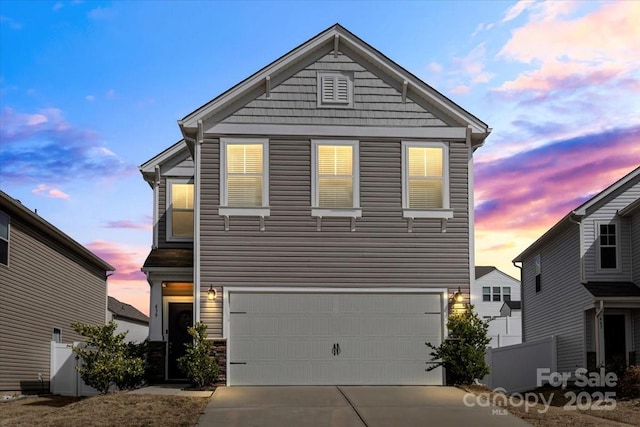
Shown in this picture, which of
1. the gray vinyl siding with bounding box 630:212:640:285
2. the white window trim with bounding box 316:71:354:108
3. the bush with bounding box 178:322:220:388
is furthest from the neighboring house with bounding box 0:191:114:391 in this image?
the gray vinyl siding with bounding box 630:212:640:285

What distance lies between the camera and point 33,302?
25.4 m

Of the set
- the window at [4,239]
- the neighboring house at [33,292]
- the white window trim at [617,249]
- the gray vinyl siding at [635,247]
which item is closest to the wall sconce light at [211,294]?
the neighboring house at [33,292]

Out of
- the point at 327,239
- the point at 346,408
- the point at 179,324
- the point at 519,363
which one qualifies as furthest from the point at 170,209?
the point at 519,363

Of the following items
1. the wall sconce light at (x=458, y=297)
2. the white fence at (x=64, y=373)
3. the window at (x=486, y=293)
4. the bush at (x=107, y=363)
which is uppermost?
the wall sconce light at (x=458, y=297)

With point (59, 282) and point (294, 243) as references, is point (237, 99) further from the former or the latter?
point (59, 282)

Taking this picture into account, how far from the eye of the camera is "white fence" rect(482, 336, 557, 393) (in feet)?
87.9

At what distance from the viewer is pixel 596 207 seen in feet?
92.6

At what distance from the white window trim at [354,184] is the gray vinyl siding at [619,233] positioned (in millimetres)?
10738

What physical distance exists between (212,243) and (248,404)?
4793 millimetres

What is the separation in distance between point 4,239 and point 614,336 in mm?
18889

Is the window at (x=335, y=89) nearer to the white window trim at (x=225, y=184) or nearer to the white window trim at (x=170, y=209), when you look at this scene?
the white window trim at (x=225, y=184)

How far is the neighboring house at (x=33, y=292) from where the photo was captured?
23203 mm

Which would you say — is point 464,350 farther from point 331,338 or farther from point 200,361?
point 200,361

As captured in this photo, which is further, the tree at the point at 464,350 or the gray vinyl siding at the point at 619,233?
the gray vinyl siding at the point at 619,233
